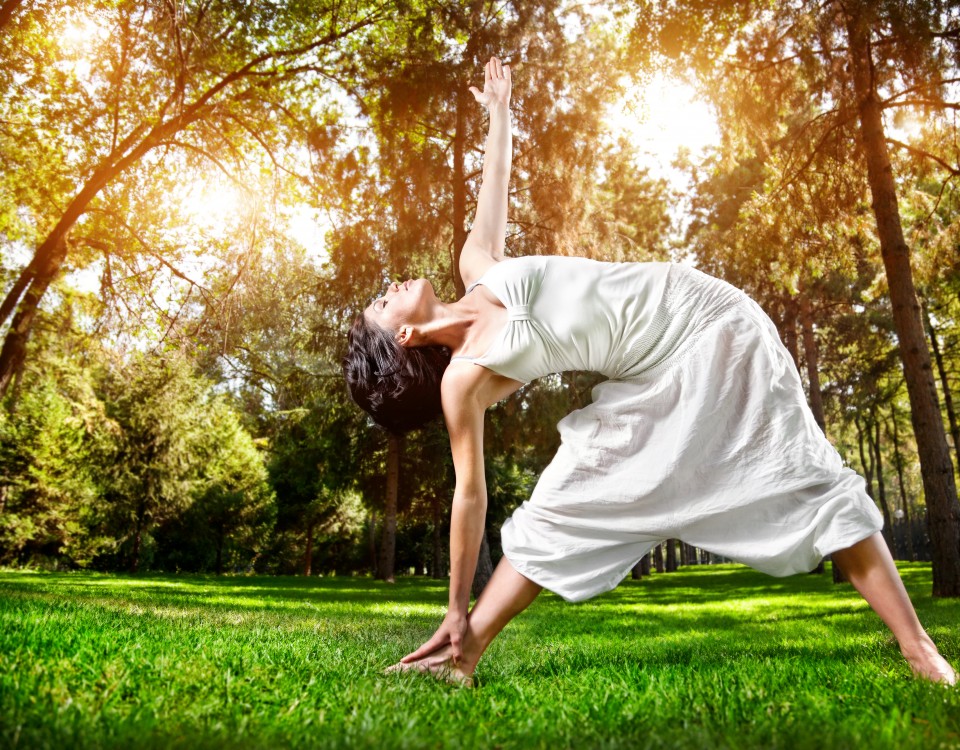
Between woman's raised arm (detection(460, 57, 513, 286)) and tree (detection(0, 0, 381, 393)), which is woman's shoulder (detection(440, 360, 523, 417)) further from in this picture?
tree (detection(0, 0, 381, 393))

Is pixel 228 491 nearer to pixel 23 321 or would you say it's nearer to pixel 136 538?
pixel 136 538

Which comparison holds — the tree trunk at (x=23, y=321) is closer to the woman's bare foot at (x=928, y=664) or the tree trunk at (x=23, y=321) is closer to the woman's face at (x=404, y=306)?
the woman's face at (x=404, y=306)

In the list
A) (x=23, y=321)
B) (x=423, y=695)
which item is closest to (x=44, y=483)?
(x=23, y=321)

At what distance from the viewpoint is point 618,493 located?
8.29ft

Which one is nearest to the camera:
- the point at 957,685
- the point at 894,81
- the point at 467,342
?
the point at 957,685

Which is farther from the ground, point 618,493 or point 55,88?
point 55,88

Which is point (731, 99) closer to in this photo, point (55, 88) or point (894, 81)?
point (894, 81)

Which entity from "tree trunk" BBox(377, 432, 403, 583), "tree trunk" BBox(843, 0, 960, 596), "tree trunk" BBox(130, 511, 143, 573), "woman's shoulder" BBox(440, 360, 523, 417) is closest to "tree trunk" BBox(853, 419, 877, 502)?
"tree trunk" BBox(843, 0, 960, 596)

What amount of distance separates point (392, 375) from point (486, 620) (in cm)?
103

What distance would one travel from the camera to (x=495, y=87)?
3523mm

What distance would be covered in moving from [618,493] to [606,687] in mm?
649

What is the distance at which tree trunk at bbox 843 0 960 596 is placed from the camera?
A: 27.7 feet

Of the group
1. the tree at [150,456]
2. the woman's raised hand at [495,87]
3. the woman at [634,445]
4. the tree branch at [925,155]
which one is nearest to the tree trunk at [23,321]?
the woman's raised hand at [495,87]

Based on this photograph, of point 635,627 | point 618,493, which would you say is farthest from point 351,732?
point 635,627
